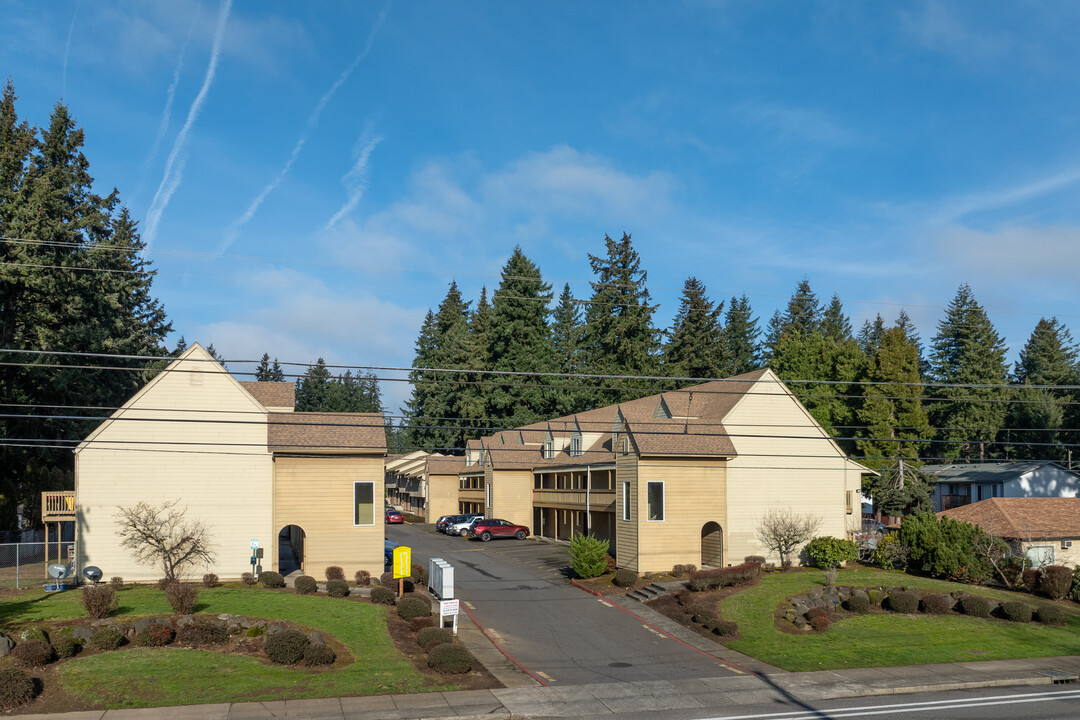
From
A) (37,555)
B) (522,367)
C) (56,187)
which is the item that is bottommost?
(37,555)

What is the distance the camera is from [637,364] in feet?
281

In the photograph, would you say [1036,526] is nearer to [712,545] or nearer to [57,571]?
[712,545]

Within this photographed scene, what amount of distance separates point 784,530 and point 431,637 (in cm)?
2092

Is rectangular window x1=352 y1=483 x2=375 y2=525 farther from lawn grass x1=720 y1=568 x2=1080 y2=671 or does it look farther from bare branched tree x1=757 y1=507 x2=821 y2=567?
bare branched tree x1=757 y1=507 x2=821 y2=567

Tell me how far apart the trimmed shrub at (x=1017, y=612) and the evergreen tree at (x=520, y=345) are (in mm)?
55008

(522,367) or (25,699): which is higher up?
(522,367)

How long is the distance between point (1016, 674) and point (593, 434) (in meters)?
31.4

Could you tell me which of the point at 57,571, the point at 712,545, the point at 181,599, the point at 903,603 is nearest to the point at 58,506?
the point at 57,571

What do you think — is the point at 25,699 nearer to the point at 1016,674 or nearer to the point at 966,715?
the point at 966,715

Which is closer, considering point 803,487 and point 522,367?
point 803,487

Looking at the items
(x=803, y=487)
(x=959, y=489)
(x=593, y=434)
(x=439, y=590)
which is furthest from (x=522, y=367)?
(x=439, y=590)

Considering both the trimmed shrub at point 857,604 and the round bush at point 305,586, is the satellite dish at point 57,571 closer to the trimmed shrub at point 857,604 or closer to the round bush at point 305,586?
the round bush at point 305,586

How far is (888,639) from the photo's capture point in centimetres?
2764

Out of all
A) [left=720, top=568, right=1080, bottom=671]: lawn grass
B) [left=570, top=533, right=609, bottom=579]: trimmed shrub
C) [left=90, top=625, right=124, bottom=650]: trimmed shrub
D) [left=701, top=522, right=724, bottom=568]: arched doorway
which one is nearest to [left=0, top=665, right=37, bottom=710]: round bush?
[left=90, top=625, right=124, bottom=650]: trimmed shrub
